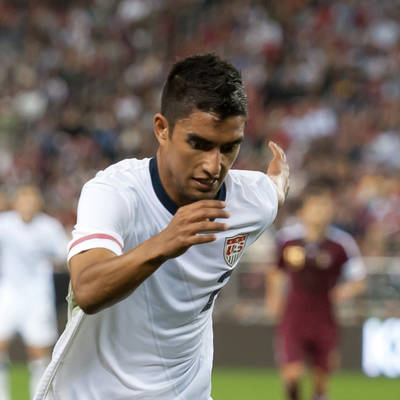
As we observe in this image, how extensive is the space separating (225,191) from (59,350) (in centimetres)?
83

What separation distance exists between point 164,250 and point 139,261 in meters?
0.07

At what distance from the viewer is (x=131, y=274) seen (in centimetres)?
246

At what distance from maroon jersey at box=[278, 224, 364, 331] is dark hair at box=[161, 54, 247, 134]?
558 cm

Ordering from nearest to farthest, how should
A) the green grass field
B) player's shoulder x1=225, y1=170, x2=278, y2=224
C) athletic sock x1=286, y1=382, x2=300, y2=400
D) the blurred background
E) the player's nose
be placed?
the player's nose < player's shoulder x1=225, y1=170, x2=278, y2=224 < athletic sock x1=286, y1=382, x2=300, y2=400 < the green grass field < the blurred background

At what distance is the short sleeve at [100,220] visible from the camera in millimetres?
2629

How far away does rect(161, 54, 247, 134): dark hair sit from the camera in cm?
279

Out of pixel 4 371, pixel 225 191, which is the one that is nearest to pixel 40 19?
pixel 4 371

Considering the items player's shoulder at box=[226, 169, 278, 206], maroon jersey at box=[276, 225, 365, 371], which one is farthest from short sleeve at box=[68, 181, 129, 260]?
maroon jersey at box=[276, 225, 365, 371]

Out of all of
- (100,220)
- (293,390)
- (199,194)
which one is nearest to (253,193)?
(199,194)

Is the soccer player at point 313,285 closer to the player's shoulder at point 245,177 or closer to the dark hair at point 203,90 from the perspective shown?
the player's shoulder at point 245,177

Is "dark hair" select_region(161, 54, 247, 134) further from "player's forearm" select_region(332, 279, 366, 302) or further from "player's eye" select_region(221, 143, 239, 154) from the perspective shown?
"player's forearm" select_region(332, 279, 366, 302)

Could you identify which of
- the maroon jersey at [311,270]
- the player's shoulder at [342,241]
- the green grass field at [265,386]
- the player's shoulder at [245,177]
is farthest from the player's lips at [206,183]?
the green grass field at [265,386]

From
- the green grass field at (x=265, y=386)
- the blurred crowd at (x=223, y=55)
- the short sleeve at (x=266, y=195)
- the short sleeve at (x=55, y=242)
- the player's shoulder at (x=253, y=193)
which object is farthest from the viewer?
the blurred crowd at (x=223, y=55)

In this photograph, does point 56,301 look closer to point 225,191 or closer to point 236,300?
point 236,300
